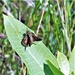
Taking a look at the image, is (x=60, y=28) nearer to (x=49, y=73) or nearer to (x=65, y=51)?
(x=65, y=51)

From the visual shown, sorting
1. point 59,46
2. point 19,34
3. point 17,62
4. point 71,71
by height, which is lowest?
point 17,62

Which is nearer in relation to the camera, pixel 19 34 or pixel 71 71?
pixel 71 71

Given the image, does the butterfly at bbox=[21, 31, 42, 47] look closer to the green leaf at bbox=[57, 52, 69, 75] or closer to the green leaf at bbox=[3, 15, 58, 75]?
the green leaf at bbox=[3, 15, 58, 75]

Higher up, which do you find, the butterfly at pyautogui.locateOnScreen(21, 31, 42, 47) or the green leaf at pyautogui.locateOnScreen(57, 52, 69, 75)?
the butterfly at pyautogui.locateOnScreen(21, 31, 42, 47)

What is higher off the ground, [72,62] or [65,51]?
[72,62]

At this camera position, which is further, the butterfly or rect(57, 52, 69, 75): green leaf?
the butterfly

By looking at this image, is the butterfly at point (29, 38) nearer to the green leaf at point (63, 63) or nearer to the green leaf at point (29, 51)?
the green leaf at point (29, 51)

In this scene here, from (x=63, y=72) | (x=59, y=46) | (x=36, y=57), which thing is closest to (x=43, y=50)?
(x=36, y=57)

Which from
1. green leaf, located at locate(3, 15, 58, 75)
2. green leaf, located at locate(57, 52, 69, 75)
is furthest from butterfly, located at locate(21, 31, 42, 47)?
green leaf, located at locate(57, 52, 69, 75)

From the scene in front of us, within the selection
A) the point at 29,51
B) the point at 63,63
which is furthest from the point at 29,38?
the point at 63,63
